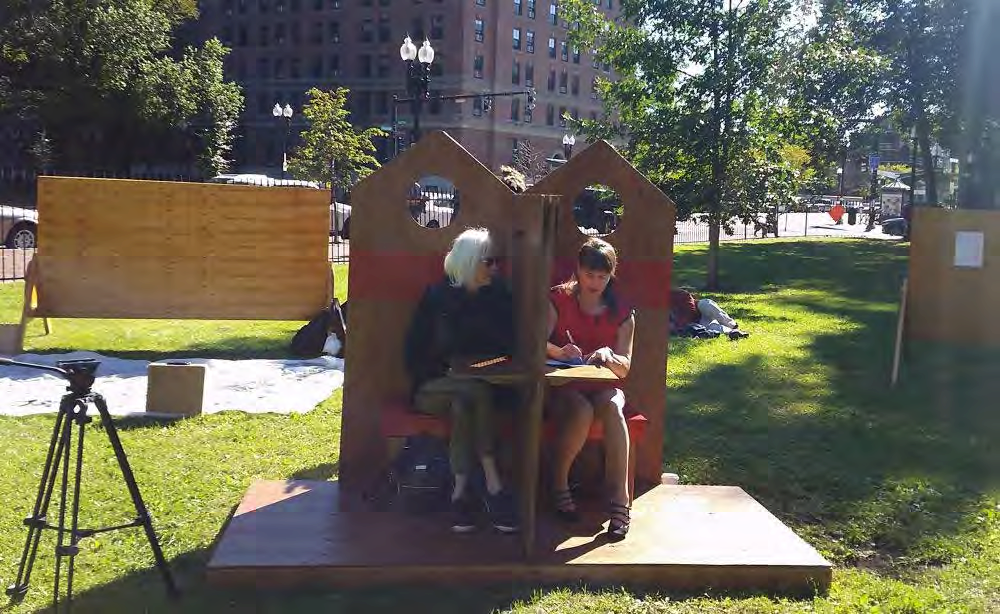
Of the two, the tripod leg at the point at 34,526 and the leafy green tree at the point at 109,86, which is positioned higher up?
the leafy green tree at the point at 109,86

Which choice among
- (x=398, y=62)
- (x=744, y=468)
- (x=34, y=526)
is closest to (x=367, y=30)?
(x=398, y=62)

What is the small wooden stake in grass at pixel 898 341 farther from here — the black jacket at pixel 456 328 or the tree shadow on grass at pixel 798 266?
the tree shadow on grass at pixel 798 266

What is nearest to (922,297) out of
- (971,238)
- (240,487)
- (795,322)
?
(971,238)

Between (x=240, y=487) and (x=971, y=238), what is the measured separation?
8.62 m

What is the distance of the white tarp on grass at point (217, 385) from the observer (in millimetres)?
7227

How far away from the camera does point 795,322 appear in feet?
41.8

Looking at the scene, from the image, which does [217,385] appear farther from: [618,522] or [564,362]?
[618,522]

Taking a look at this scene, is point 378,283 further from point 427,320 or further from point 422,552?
point 422,552

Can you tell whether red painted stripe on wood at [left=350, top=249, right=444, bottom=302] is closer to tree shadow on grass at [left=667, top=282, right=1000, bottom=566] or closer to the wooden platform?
the wooden platform

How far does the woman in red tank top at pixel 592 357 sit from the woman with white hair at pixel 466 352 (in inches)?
11.3

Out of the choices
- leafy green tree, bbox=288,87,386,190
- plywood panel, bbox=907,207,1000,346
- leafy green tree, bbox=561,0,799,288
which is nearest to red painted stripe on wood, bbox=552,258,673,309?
plywood panel, bbox=907,207,1000,346

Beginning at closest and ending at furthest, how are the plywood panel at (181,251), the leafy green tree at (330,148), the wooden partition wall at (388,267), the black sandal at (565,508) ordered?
the black sandal at (565,508)
the wooden partition wall at (388,267)
the plywood panel at (181,251)
the leafy green tree at (330,148)

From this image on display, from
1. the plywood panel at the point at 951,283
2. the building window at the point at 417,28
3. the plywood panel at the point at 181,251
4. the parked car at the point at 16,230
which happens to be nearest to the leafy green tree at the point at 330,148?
the parked car at the point at 16,230

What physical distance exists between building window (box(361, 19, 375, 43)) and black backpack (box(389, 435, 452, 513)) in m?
72.0
